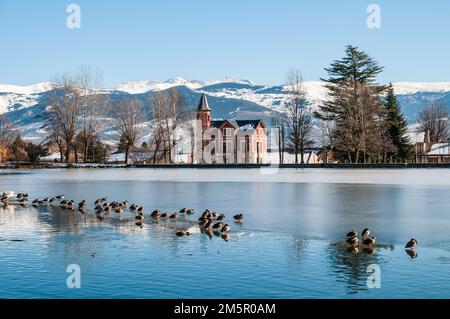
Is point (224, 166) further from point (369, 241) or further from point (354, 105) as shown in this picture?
point (369, 241)

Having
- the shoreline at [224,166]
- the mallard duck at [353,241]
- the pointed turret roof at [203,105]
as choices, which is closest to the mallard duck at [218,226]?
the mallard duck at [353,241]

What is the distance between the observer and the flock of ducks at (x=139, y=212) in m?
20.5

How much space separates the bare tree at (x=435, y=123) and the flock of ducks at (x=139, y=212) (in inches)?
4248

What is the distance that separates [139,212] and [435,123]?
396 ft

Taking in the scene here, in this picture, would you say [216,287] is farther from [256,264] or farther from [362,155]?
[362,155]

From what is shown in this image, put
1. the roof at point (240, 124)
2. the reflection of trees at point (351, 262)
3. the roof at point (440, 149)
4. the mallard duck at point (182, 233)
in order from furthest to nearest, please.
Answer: the roof at point (240, 124) < the roof at point (440, 149) < the mallard duck at point (182, 233) < the reflection of trees at point (351, 262)

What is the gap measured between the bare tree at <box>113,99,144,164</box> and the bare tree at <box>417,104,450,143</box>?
2326 inches

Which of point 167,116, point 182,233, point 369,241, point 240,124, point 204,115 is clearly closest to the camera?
point 369,241

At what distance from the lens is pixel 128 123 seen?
105750 millimetres

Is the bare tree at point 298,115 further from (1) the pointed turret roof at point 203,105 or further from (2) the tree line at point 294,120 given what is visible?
(1) the pointed turret roof at point 203,105

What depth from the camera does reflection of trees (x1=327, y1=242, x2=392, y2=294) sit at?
13245mm

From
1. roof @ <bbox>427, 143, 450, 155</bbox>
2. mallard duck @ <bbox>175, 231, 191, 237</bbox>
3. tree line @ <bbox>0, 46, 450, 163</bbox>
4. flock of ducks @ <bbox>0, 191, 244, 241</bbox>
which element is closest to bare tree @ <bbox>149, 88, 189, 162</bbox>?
tree line @ <bbox>0, 46, 450, 163</bbox>

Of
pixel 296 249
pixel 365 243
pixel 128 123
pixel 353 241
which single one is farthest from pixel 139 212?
pixel 128 123

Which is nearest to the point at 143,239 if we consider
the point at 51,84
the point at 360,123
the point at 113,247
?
the point at 113,247
